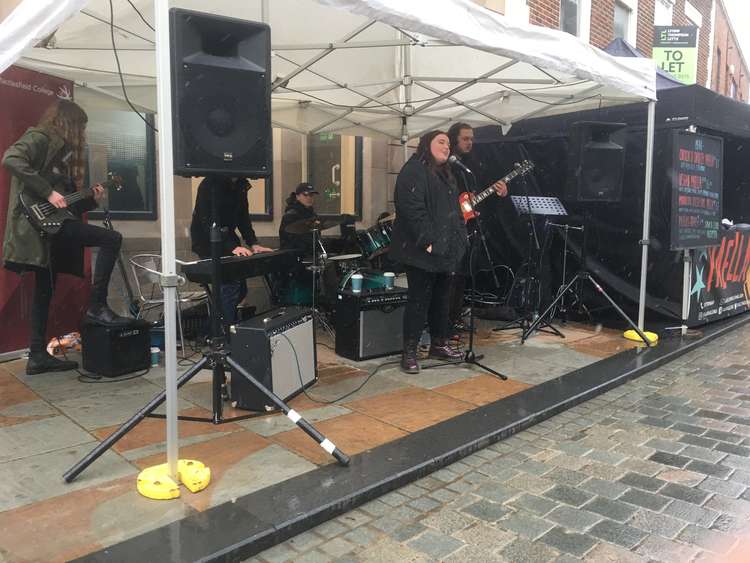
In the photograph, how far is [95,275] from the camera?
16.0 feet

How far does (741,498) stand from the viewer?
127 inches

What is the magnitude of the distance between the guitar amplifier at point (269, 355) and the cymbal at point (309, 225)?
1.72 metres

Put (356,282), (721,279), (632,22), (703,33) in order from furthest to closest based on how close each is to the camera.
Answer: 1. (703,33)
2. (632,22)
3. (721,279)
4. (356,282)

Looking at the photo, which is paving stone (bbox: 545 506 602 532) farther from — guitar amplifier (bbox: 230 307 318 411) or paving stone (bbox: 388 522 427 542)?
guitar amplifier (bbox: 230 307 318 411)

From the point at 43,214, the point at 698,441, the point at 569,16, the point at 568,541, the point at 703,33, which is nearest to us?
the point at 568,541

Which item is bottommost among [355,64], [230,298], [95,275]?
[230,298]

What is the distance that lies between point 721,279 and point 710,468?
15.9ft

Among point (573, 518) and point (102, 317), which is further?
point (102, 317)

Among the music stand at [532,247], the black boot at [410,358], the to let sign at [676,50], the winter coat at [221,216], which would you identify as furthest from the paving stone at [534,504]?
the to let sign at [676,50]

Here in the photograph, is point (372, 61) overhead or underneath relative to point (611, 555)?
overhead

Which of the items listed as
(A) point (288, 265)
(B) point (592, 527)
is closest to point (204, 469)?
(A) point (288, 265)

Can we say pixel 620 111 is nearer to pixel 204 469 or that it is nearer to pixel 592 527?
pixel 592 527

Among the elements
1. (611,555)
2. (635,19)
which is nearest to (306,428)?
(611,555)

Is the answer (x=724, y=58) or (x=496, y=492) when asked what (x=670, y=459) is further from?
(x=724, y=58)
